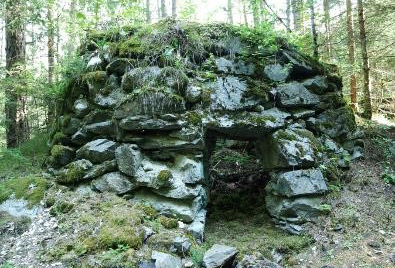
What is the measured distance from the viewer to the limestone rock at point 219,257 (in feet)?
14.8

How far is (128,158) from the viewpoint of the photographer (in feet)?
19.2

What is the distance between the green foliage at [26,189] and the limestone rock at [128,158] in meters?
1.34

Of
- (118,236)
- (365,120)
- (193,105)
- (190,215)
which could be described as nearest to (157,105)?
(193,105)

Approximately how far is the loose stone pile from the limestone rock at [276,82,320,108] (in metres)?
0.02

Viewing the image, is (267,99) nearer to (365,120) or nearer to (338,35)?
(365,120)

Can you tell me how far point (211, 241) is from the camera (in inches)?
225

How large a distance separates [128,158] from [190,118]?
1.26 meters

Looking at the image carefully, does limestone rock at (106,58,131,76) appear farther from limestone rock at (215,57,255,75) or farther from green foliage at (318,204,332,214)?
green foliage at (318,204,332,214)

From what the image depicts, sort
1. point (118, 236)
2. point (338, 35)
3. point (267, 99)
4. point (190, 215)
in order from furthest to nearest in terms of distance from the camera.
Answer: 1. point (338, 35)
2. point (267, 99)
3. point (190, 215)
4. point (118, 236)

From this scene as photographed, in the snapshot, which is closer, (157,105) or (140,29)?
(157,105)

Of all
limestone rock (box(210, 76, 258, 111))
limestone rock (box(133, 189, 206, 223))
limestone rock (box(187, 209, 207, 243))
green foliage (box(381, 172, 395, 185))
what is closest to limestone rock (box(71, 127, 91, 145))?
limestone rock (box(133, 189, 206, 223))

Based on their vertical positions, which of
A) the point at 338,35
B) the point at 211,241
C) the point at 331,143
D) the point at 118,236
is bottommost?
the point at 211,241

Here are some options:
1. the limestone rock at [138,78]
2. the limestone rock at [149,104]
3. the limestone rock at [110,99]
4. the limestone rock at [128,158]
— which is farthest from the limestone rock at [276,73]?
the limestone rock at [128,158]

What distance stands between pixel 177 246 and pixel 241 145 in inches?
195
